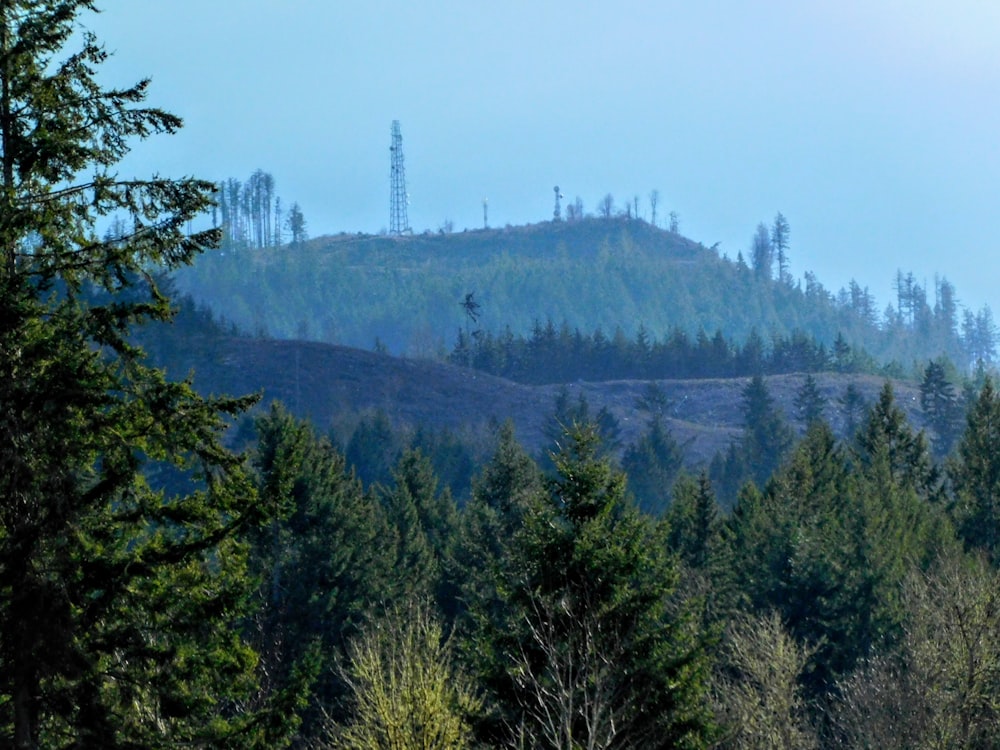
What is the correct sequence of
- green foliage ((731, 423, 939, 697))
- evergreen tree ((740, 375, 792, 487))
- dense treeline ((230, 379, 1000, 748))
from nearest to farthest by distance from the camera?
dense treeline ((230, 379, 1000, 748)), green foliage ((731, 423, 939, 697)), evergreen tree ((740, 375, 792, 487))

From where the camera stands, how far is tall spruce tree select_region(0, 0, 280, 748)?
38.1 ft

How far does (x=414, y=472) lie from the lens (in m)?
59.2

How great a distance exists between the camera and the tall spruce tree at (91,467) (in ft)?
38.1

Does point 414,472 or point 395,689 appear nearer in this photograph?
point 395,689

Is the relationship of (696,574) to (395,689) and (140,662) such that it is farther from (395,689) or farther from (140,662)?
(140,662)

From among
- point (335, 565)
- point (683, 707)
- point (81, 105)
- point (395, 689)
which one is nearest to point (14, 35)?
point (81, 105)

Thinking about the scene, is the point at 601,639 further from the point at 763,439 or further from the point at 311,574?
the point at 763,439

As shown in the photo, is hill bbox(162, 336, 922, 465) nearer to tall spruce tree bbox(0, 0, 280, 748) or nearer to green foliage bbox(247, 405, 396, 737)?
green foliage bbox(247, 405, 396, 737)

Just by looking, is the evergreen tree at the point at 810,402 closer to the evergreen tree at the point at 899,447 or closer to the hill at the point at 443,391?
the hill at the point at 443,391

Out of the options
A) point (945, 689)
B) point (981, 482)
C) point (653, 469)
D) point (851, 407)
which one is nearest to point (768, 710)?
point (945, 689)

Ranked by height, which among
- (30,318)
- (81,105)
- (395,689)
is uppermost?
(81,105)

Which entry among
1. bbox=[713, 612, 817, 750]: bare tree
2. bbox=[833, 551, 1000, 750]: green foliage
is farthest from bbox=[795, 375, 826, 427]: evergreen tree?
bbox=[713, 612, 817, 750]: bare tree

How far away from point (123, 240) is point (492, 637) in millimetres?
8087

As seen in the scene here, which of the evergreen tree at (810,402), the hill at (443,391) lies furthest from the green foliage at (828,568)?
the evergreen tree at (810,402)
